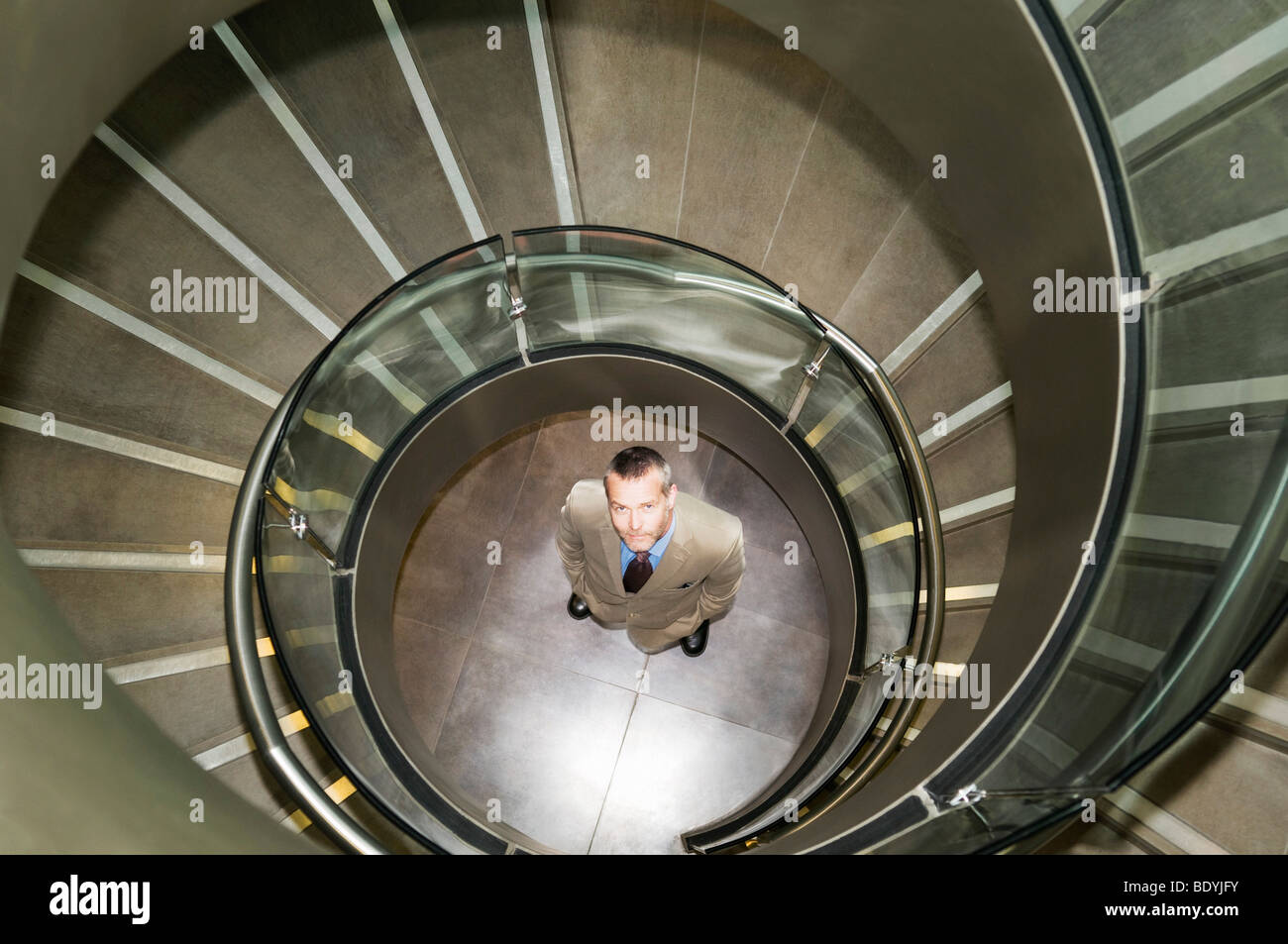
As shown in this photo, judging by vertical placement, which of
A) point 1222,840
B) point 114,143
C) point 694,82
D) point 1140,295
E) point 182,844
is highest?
point 694,82

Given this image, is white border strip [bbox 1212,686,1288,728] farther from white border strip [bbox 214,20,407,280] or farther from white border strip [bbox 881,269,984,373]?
white border strip [bbox 214,20,407,280]

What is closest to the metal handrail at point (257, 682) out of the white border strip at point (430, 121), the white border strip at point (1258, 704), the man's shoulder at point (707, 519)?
the white border strip at point (430, 121)

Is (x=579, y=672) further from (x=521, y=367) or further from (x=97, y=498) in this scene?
(x=97, y=498)

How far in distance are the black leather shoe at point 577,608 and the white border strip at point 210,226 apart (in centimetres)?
265

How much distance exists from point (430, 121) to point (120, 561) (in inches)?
130

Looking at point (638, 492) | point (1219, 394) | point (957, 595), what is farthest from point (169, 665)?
point (1219, 394)

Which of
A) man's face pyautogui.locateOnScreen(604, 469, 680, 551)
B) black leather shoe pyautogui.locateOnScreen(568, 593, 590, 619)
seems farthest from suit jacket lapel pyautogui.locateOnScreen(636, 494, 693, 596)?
black leather shoe pyautogui.locateOnScreen(568, 593, 590, 619)

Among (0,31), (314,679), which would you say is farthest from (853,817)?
(0,31)

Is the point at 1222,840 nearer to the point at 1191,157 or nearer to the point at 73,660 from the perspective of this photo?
the point at 1191,157

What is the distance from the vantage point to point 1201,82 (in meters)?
3.17

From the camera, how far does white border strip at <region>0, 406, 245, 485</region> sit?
399 cm

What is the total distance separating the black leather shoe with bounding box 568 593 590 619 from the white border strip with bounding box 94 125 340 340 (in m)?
2.65

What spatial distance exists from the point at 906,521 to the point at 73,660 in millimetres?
4044

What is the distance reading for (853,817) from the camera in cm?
377
